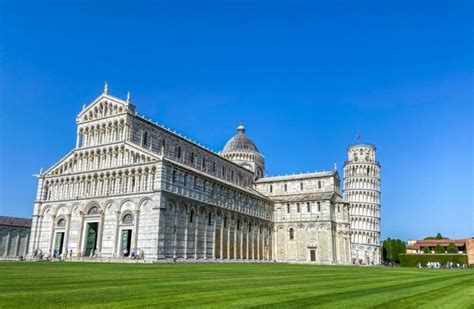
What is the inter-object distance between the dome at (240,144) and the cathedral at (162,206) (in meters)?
12.1

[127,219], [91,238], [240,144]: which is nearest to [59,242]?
[91,238]

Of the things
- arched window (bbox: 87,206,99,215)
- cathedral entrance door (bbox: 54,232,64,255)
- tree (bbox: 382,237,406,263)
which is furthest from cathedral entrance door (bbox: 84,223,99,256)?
tree (bbox: 382,237,406,263)

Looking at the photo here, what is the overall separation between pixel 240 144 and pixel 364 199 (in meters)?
35.0

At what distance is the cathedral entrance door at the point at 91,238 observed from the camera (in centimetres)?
4791

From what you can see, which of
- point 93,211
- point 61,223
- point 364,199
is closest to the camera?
point 93,211

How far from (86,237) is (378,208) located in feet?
241

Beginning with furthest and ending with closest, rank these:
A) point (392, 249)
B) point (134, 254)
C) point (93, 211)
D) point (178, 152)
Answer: point (392, 249) → point (178, 152) → point (93, 211) → point (134, 254)

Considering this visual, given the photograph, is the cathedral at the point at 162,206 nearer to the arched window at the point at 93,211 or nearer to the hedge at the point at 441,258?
the arched window at the point at 93,211

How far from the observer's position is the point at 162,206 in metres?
43.6

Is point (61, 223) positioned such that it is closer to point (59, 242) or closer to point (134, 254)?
point (59, 242)

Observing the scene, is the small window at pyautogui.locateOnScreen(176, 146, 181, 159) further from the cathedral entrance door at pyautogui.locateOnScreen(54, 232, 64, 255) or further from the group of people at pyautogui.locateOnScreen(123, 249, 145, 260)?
the cathedral entrance door at pyautogui.locateOnScreen(54, 232, 64, 255)

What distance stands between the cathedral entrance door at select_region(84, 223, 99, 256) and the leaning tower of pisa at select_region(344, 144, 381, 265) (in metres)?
64.7

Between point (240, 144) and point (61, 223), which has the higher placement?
point (240, 144)

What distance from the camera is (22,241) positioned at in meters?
68.6
